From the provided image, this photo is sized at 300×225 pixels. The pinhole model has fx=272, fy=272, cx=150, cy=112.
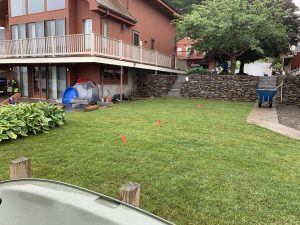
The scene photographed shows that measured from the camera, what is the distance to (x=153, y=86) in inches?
696

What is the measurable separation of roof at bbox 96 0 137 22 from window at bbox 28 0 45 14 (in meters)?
3.56

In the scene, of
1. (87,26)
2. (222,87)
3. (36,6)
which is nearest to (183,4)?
(222,87)

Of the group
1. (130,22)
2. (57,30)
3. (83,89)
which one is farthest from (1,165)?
(130,22)

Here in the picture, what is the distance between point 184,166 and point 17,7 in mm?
15559

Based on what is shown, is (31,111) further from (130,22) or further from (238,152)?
(130,22)

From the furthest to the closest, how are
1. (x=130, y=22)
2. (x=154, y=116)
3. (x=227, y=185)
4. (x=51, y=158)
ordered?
(x=130, y=22), (x=154, y=116), (x=51, y=158), (x=227, y=185)

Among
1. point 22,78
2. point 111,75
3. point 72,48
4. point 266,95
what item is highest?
point 72,48

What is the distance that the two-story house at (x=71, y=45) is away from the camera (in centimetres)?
1277

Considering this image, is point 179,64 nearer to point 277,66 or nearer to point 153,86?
point 153,86

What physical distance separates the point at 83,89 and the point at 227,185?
10.5 metres

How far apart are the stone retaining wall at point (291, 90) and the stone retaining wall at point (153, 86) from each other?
6900 mm

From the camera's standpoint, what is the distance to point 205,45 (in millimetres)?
16281

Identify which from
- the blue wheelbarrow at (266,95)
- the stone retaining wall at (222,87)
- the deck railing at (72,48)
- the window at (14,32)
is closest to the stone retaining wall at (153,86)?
the stone retaining wall at (222,87)

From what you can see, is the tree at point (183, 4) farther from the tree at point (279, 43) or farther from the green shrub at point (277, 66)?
the green shrub at point (277, 66)
